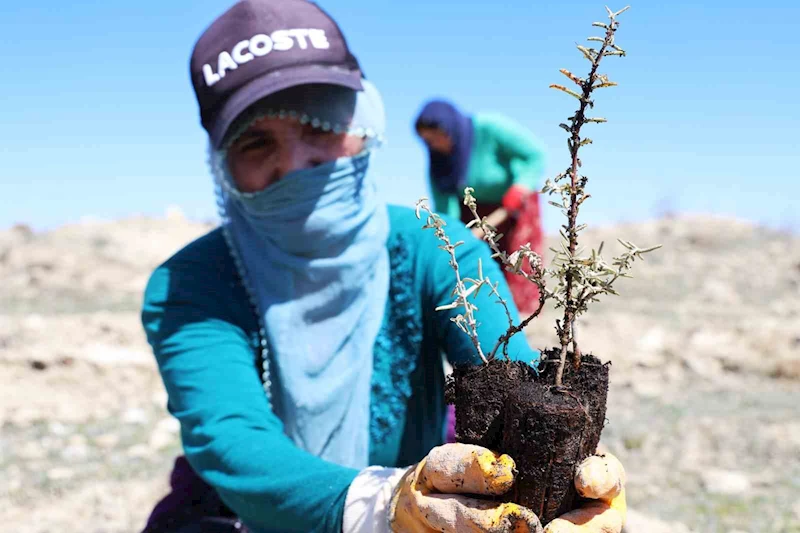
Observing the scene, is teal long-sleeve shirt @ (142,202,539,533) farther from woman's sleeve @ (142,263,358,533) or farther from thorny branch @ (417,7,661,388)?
thorny branch @ (417,7,661,388)

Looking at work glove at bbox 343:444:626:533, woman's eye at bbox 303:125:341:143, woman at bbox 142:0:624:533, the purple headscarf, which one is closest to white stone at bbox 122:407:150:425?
the purple headscarf

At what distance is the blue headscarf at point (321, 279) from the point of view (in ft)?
7.43

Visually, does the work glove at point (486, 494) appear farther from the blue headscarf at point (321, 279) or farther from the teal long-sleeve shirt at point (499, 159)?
the teal long-sleeve shirt at point (499, 159)

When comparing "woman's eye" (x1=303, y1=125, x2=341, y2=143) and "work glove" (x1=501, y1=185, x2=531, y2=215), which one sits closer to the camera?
A: "woman's eye" (x1=303, y1=125, x2=341, y2=143)

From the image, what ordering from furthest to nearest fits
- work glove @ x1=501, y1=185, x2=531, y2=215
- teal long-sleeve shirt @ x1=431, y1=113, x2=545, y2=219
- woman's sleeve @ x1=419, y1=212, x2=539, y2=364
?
teal long-sleeve shirt @ x1=431, y1=113, x2=545, y2=219 < work glove @ x1=501, y1=185, x2=531, y2=215 < woman's sleeve @ x1=419, y1=212, x2=539, y2=364

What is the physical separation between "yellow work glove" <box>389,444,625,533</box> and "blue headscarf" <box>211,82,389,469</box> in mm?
999

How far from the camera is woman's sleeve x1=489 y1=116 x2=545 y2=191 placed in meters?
5.93

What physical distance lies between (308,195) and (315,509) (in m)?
0.90

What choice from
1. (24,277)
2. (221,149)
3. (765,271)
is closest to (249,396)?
(221,149)

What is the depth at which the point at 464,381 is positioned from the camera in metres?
1.38

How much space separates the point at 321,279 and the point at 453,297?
0.42 metres

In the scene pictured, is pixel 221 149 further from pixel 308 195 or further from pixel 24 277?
pixel 24 277

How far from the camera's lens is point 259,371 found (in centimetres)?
245

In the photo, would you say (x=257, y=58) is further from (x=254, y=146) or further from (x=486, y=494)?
(x=486, y=494)
